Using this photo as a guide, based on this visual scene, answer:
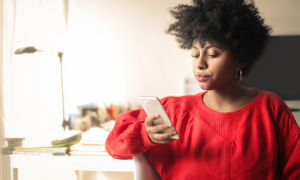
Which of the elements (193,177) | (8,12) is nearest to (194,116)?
(193,177)

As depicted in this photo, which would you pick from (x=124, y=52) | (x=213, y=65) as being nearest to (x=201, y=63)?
(x=213, y=65)

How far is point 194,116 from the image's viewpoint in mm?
771

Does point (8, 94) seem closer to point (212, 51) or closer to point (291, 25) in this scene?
point (212, 51)

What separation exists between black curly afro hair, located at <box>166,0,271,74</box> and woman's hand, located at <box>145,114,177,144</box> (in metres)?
0.28

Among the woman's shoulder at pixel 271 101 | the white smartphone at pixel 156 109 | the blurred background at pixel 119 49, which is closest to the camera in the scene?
the white smartphone at pixel 156 109

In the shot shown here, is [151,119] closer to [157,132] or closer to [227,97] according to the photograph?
[157,132]

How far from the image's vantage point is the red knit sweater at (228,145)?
68 centimetres

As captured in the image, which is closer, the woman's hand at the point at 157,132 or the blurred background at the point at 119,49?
the woman's hand at the point at 157,132

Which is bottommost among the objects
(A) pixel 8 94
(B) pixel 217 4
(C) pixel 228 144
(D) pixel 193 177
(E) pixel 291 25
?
(D) pixel 193 177

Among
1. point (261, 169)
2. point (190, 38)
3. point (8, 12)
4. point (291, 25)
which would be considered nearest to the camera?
point (261, 169)

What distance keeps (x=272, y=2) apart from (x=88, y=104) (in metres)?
1.52

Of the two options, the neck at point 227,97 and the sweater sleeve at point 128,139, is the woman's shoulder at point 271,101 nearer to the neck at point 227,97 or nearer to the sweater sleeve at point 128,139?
the neck at point 227,97

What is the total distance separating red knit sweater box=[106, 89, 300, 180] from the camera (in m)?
0.68

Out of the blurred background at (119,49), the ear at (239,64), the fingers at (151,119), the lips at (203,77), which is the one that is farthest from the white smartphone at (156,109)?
the blurred background at (119,49)
